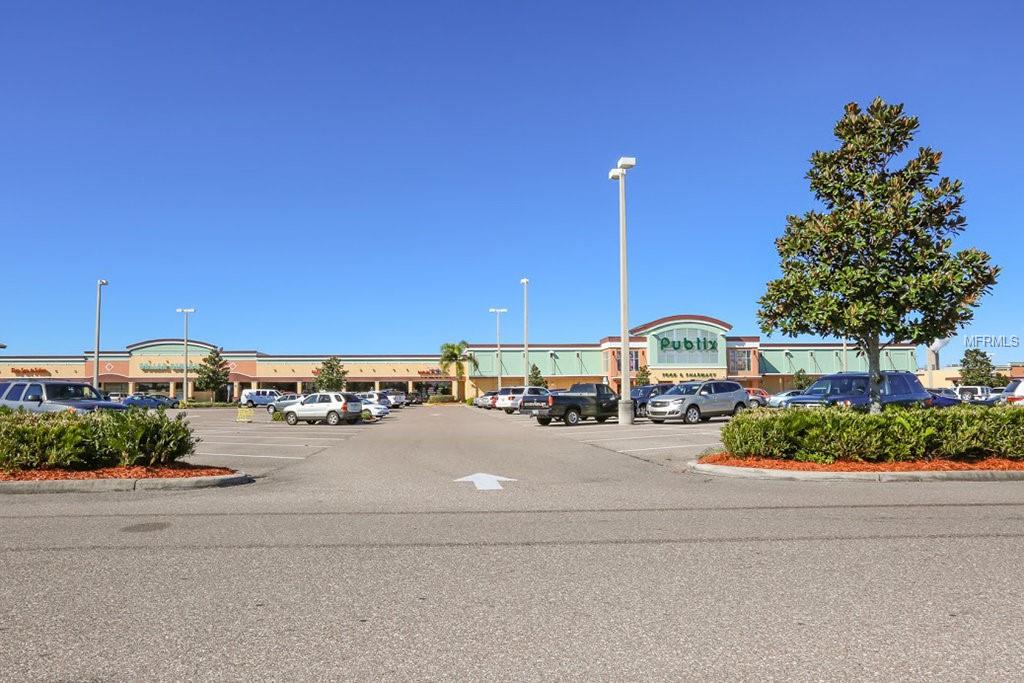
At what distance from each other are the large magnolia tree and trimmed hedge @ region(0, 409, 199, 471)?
11791 mm

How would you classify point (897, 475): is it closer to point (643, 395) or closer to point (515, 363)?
point (643, 395)

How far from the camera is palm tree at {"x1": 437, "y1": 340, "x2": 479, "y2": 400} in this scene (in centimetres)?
8669

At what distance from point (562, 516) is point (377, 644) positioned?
4.61 metres

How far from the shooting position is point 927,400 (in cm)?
2134

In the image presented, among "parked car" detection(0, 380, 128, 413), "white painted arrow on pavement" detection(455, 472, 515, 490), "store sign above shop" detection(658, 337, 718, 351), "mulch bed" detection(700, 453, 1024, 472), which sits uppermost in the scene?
"store sign above shop" detection(658, 337, 718, 351)

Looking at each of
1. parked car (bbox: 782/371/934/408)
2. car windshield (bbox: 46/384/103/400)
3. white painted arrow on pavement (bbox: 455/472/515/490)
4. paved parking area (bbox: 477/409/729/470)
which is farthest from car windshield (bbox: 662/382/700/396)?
car windshield (bbox: 46/384/103/400)

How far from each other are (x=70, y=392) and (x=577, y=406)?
17712mm

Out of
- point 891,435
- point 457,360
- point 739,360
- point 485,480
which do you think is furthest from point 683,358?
point 485,480

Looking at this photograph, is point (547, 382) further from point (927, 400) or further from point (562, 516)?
point (562, 516)

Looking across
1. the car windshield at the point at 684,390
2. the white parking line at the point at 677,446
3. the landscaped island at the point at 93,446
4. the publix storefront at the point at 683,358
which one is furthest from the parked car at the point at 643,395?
the publix storefront at the point at 683,358

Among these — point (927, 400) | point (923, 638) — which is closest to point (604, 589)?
point (923, 638)

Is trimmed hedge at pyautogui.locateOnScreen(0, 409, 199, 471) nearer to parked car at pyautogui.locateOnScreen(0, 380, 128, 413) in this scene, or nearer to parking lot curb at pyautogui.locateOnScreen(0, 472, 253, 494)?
parking lot curb at pyautogui.locateOnScreen(0, 472, 253, 494)

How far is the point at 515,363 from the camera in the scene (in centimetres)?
8944

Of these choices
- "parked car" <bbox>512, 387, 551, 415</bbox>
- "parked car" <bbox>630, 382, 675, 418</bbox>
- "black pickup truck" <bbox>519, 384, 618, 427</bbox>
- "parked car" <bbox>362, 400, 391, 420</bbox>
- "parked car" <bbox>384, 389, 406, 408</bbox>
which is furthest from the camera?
"parked car" <bbox>384, 389, 406, 408</bbox>
